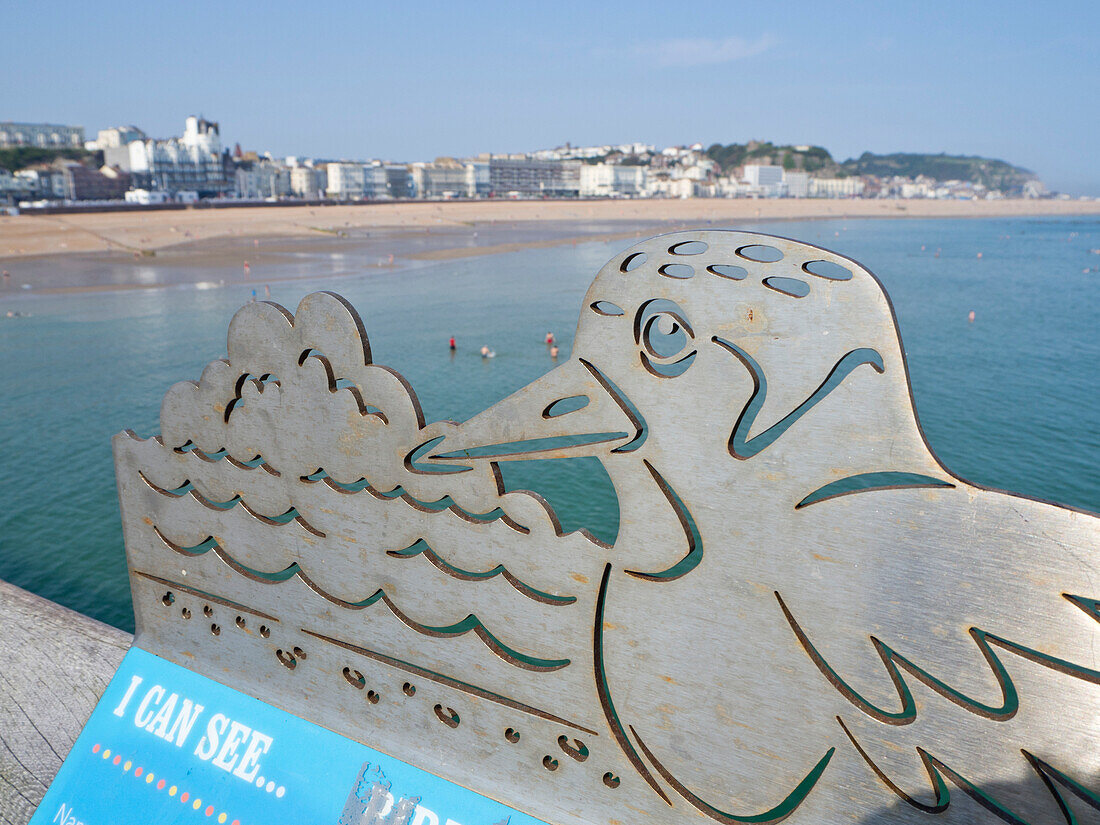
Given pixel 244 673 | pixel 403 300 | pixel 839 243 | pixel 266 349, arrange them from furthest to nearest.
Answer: pixel 839 243
pixel 403 300
pixel 244 673
pixel 266 349

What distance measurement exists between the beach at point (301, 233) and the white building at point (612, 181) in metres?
44.4

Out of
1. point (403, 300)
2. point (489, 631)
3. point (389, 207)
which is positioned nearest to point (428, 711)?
point (489, 631)

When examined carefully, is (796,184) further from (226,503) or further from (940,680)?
(940,680)

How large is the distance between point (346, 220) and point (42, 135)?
108 m

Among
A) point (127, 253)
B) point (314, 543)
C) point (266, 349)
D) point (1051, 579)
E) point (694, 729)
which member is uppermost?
point (266, 349)

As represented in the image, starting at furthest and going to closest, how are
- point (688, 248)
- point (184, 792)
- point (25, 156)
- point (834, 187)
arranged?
1. point (834, 187)
2. point (25, 156)
3. point (184, 792)
4. point (688, 248)

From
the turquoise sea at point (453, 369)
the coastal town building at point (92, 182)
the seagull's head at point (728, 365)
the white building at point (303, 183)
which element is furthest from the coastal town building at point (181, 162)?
the seagull's head at point (728, 365)

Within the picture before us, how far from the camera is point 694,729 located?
11.8 feet

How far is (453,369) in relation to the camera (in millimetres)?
20453

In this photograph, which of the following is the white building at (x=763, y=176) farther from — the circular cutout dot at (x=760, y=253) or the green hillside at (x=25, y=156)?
the circular cutout dot at (x=760, y=253)

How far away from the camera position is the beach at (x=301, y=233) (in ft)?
131

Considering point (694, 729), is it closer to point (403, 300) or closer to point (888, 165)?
point (403, 300)

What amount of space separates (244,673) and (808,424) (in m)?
3.89

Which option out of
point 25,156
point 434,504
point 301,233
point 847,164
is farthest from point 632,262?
point 847,164
